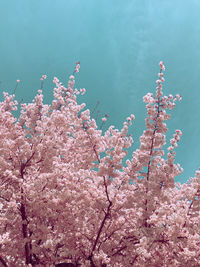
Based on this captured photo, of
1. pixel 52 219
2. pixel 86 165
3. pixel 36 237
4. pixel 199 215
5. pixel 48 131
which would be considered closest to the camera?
pixel 199 215

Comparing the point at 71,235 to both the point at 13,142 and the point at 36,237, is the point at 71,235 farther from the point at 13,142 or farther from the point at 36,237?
the point at 13,142

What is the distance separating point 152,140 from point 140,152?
56 centimetres

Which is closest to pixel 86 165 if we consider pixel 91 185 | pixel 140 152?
pixel 91 185

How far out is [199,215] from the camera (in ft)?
20.2

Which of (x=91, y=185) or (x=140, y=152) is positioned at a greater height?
(x=140, y=152)

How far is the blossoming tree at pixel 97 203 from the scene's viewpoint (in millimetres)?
6244

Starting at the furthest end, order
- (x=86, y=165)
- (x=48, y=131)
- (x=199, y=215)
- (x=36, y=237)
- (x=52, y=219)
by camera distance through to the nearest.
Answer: (x=86, y=165)
(x=48, y=131)
(x=52, y=219)
(x=36, y=237)
(x=199, y=215)

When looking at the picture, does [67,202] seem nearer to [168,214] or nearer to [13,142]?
[13,142]

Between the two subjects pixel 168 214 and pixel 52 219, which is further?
pixel 52 219

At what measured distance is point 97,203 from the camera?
265 inches

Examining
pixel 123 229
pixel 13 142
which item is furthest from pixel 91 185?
pixel 13 142

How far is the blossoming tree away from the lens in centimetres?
624

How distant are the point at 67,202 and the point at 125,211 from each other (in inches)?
82.1

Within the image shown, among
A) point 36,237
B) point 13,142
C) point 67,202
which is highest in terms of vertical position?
point 13,142
